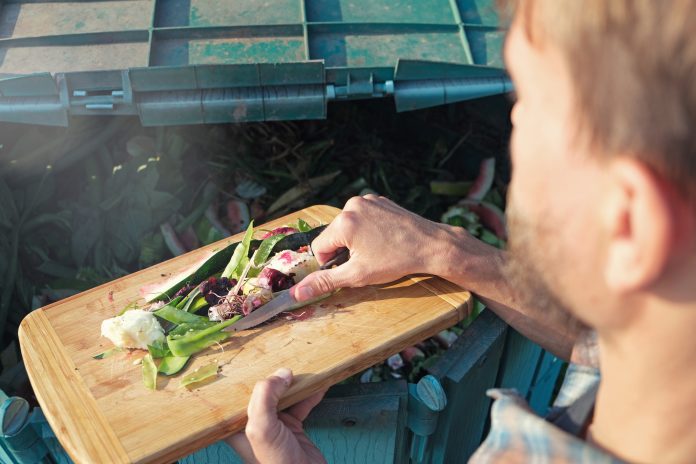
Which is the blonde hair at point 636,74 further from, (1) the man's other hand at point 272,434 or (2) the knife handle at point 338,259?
(2) the knife handle at point 338,259

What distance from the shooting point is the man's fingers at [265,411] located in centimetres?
178

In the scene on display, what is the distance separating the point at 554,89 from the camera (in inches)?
39.9

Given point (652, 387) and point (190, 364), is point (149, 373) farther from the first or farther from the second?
point (652, 387)

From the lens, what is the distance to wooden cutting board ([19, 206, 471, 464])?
181 centimetres

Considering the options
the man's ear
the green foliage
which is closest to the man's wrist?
the man's ear

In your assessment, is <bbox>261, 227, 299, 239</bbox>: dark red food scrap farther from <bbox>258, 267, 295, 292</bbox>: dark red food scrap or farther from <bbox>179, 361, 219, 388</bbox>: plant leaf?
<bbox>179, 361, 219, 388</bbox>: plant leaf

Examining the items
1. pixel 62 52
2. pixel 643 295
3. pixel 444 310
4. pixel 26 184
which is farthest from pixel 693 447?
pixel 26 184

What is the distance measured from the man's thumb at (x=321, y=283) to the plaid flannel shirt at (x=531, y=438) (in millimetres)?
913

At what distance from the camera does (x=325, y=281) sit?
2.25 m

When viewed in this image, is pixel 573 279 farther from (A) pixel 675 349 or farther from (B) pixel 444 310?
(B) pixel 444 310

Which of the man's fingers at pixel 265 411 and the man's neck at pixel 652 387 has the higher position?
the man's neck at pixel 652 387

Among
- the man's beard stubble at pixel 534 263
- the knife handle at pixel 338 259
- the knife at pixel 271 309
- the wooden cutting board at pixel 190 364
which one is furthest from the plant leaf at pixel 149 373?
the man's beard stubble at pixel 534 263

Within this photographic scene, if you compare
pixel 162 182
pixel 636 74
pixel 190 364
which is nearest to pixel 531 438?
pixel 636 74

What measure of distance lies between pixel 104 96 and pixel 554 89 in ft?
8.54
